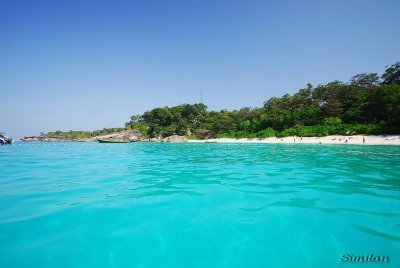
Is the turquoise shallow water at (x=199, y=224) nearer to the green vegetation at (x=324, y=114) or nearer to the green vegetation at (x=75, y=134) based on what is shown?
the green vegetation at (x=324, y=114)

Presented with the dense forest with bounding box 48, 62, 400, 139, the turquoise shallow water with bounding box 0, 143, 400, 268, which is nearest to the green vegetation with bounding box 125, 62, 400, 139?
the dense forest with bounding box 48, 62, 400, 139

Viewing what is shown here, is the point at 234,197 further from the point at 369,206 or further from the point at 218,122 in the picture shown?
the point at 218,122

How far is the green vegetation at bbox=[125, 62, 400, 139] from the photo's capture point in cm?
3472

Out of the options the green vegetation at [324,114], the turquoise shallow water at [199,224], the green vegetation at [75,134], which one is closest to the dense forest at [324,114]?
the green vegetation at [324,114]

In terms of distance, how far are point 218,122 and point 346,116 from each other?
34.5 metres

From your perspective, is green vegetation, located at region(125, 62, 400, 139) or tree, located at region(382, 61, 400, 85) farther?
tree, located at region(382, 61, 400, 85)

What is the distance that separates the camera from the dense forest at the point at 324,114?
3472 centimetres

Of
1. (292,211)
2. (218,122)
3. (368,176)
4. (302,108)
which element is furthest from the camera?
(218,122)

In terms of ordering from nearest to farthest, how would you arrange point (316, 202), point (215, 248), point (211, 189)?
point (215, 248)
point (316, 202)
point (211, 189)

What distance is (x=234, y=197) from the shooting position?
5668 mm

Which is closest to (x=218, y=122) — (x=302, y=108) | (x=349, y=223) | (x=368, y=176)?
(x=302, y=108)

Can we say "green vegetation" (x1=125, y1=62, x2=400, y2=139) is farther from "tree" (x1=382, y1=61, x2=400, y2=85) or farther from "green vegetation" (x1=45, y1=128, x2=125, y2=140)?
"green vegetation" (x1=45, y1=128, x2=125, y2=140)

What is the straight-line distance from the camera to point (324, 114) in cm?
4431

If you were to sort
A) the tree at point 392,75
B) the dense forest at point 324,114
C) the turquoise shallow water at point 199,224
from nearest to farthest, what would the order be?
the turquoise shallow water at point 199,224, the dense forest at point 324,114, the tree at point 392,75
